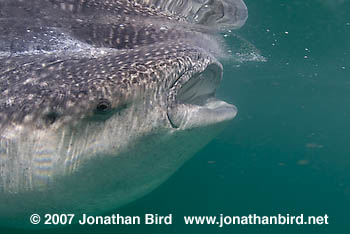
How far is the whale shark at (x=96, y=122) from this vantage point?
2.81 m

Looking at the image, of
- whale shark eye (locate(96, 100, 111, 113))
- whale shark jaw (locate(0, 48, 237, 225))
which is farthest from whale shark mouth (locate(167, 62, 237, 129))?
whale shark eye (locate(96, 100, 111, 113))

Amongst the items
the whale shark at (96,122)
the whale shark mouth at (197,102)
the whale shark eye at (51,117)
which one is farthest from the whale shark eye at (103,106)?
the whale shark mouth at (197,102)

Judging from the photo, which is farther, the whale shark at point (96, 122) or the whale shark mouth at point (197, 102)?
the whale shark mouth at point (197, 102)

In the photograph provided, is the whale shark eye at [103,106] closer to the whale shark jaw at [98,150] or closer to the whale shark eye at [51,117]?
the whale shark jaw at [98,150]

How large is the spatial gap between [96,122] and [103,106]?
0.17m

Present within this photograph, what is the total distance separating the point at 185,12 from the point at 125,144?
5.12 meters

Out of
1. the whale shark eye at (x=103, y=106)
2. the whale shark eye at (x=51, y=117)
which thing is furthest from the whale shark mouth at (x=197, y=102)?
the whale shark eye at (x=51, y=117)

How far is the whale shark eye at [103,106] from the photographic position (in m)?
2.76

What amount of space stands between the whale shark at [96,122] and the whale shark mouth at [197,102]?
0.5 inches

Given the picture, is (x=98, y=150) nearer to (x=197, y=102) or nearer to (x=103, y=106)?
(x=103, y=106)

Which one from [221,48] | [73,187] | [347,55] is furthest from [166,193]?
[73,187]

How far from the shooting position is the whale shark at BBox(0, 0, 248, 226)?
281 centimetres

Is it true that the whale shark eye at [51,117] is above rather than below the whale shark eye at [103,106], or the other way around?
below

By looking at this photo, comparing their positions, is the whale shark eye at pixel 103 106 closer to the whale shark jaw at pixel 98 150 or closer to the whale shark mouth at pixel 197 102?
the whale shark jaw at pixel 98 150
